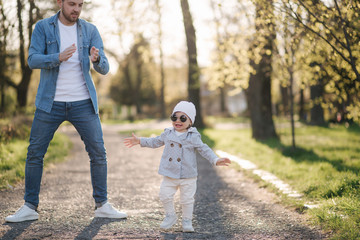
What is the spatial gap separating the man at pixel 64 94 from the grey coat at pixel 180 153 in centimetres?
63

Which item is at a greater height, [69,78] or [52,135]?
[69,78]

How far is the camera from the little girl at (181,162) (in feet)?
12.8

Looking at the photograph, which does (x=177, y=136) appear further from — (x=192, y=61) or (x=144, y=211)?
(x=192, y=61)

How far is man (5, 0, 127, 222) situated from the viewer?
407 centimetres

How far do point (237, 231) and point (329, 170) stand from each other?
3.38 meters

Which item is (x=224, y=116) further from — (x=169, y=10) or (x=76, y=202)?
(x=76, y=202)

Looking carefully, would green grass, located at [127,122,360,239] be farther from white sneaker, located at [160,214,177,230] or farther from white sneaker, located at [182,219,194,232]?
white sneaker, located at [160,214,177,230]

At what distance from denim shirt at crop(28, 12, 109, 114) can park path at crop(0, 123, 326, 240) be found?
111 cm

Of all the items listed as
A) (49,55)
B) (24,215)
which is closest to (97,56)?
(49,55)

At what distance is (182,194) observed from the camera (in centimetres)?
392

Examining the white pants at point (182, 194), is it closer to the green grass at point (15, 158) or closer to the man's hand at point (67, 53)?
the man's hand at point (67, 53)

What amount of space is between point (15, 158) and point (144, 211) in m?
4.02

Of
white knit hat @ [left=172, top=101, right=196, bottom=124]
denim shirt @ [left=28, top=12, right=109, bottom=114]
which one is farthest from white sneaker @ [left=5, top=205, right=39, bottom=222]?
white knit hat @ [left=172, top=101, right=196, bottom=124]

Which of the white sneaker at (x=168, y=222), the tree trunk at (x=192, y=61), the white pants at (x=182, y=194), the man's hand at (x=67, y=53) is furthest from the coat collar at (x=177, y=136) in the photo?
the tree trunk at (x=192, y=61)
